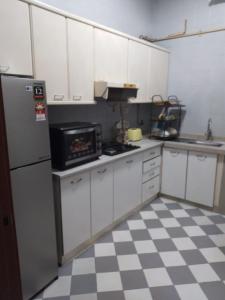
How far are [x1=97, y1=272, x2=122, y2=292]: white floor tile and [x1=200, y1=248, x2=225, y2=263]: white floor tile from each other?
0.88 meters

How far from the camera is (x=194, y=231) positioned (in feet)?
8.23

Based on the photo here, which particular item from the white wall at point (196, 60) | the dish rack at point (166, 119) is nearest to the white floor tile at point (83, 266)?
the dish rack at point (166, 119)

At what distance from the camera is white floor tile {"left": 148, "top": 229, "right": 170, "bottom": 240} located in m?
2.40

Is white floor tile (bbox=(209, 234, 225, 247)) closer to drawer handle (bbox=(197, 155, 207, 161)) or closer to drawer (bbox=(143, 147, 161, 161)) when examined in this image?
drawer handle (bbox=(197, 155, 207, 161))

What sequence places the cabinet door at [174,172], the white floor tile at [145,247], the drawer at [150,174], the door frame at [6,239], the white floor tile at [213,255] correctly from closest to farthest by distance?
the door frame at [6,239] → the white floor tile at [213,255] → the white floor tile at [145,247] → the drawer at [150,174] → the cabinet door at [174,172]

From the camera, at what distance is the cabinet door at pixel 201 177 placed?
2.84 metres

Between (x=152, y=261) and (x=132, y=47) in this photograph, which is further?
(x=132, y=47)

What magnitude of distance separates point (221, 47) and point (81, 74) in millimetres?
2117

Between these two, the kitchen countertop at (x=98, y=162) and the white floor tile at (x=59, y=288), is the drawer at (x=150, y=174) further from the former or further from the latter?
the white floor tile at (x=59, y=288)

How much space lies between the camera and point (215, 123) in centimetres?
325

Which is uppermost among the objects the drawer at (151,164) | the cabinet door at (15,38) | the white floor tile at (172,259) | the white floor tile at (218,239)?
the cabinet door at (15,38)

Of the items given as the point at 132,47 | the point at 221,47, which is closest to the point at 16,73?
the point at 132,47

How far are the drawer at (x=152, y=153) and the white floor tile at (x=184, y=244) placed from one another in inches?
40.6

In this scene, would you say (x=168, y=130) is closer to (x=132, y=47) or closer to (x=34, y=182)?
(x=132, y=47)
